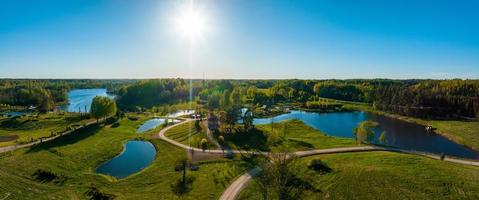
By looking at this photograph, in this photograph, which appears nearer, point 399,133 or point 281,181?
point 281,181

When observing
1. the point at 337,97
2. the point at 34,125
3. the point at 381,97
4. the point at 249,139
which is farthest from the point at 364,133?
the point at 337,97

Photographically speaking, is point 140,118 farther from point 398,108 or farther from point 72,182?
point 398,108

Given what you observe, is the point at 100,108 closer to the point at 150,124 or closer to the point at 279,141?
the point at 150,124

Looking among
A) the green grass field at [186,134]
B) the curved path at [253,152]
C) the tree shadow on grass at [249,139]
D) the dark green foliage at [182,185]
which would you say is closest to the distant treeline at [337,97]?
the green grass field at [186,134]

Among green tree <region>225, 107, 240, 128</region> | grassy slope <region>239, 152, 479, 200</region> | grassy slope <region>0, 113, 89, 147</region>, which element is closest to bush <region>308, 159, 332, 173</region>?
grassy slope <region>239, 152, 479, 200</region>

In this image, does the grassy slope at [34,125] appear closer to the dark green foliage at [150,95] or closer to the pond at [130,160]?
the pond at [130,160]

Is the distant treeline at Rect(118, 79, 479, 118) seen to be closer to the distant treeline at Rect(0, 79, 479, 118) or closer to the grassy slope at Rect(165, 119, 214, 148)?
the distant treeline at Rect(0, 79, 479, 118)
